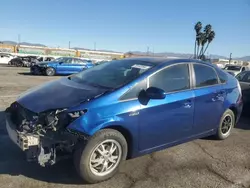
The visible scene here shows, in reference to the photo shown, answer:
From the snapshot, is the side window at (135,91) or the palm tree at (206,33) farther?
the palm tree at (206,33)

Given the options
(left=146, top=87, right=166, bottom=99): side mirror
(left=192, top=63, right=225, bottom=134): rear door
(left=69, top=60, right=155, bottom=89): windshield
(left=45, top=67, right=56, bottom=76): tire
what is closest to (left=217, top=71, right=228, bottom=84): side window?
(left=192, top=63, right=225, bottom=134): rear door

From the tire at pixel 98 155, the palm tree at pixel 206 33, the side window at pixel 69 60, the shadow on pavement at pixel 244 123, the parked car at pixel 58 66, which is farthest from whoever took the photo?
the palm tree at pixel 206 33

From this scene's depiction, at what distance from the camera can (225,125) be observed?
5699mm

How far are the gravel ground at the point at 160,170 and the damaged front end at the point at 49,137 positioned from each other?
399mm

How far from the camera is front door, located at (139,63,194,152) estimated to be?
159 inches

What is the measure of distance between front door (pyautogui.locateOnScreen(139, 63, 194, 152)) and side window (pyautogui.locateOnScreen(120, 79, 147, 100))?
0.37 ft

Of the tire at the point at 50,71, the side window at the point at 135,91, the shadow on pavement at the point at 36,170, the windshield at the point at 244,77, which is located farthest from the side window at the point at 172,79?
the tire at the point at 50,71

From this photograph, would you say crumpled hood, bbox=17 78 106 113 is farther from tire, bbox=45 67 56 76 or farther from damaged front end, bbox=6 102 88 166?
tire, bbox=45 67 56 76

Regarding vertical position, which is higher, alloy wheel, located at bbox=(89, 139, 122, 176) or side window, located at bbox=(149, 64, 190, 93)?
side window, located at bbox=(149, 64, 190, 93)

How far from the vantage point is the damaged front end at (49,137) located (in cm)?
340

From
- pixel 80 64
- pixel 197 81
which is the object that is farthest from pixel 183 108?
pixel 80 64

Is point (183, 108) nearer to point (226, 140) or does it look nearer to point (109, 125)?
point (109, 125)

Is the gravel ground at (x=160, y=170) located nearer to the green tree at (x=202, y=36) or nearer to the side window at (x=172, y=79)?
the side window at (x=172, y=79)

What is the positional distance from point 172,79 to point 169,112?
1.84ft
